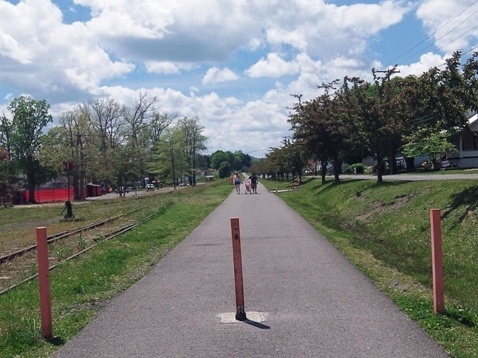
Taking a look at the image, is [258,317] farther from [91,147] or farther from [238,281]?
[91,147]

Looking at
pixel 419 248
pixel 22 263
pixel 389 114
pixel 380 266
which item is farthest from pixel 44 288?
pixel 389 114

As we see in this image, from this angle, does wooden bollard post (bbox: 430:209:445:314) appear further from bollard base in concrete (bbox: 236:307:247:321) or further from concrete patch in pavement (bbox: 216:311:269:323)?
bollard base in concrete (bbox: 236:307:247:321)

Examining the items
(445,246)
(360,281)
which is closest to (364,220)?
(445,246)

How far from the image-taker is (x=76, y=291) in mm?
9859

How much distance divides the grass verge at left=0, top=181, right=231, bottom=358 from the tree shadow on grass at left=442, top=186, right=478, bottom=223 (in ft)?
24.2

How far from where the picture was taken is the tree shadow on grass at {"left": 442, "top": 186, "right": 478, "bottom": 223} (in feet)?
52.2

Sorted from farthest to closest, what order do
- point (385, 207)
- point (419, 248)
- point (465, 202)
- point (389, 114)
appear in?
point (389, 114), point (385, 207), point (465, 202), point (419, 248)

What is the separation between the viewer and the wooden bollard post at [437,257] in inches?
282

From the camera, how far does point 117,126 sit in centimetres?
9512

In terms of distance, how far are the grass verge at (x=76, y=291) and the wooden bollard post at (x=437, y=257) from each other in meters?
4.15

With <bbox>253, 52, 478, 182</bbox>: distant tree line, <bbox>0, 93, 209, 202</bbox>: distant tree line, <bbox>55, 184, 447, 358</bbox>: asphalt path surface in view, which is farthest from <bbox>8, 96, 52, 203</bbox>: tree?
<bbox>55, 184, 447, 358</bbox>: asphalt path surface

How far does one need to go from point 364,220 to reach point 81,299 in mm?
15984

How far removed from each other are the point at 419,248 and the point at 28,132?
270 feet

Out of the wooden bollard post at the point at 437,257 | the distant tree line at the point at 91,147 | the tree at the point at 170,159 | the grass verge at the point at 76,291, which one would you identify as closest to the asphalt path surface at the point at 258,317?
the grass verge at the point at 76,291
